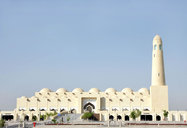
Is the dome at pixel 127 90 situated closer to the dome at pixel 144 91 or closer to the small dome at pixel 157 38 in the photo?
the dome at pixel 144 91

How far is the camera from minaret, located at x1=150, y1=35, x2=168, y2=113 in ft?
156

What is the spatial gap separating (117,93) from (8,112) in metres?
21.2

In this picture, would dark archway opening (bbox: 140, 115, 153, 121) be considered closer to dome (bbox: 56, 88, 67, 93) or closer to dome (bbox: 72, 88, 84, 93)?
dome (bbox: 72, 88, 84, 93)

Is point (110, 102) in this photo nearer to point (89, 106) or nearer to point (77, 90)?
point (89, 106)

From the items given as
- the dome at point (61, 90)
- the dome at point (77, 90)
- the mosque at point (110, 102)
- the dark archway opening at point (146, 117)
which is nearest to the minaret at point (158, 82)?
the mosque at point (110, 102)

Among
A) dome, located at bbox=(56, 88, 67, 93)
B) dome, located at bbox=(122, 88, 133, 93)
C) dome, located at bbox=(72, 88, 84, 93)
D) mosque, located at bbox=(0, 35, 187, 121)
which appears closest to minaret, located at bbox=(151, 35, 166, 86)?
mosque, located at bbox=(0, 35, 187, 121)

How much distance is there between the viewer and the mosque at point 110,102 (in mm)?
47000

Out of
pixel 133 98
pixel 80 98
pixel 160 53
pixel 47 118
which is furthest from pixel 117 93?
pixel 47 118

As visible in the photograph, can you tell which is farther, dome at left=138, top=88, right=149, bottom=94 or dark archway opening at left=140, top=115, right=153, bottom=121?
dome at left=138, top=88, right=149, bottom=94

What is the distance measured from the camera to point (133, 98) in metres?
52.0

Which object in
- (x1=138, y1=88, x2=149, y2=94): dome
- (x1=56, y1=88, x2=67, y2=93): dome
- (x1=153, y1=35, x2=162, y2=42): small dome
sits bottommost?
(x1=138, y1=88, x2=149, y2=94): dome

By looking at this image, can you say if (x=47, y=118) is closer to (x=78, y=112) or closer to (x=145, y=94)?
(x=78, y=112)

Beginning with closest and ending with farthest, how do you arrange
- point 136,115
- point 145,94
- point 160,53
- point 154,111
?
1. point 136,115
2. point 154,111
3. point 160,53
4. point 145,94

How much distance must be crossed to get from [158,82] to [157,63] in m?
3.42
